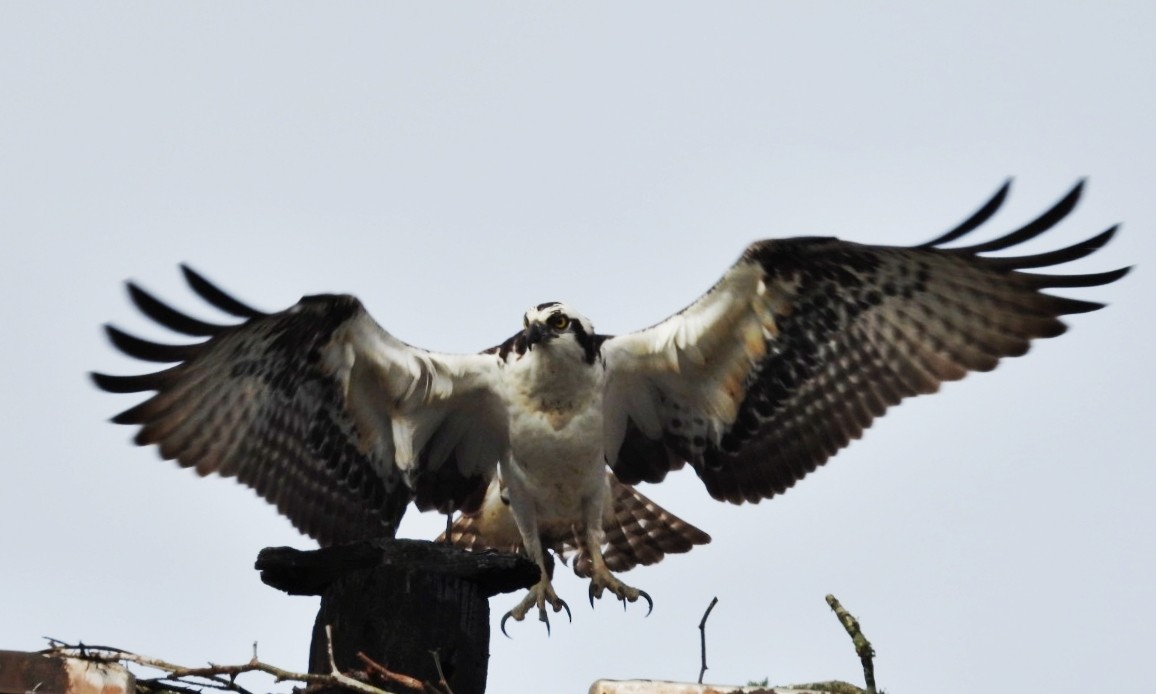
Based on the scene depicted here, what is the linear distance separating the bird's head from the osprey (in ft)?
0.04

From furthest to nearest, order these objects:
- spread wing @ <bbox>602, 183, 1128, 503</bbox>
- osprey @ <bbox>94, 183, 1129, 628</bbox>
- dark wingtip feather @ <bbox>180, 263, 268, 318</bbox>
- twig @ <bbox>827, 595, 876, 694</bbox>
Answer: spread wing @ <bbox>602, 183, 1128, 503</bbox>, osprey @ <bbox>94, 183, 1129, 628</bbox>, dark wingtip feather @ <bbox>180, 263, 268, 318</bbox>, twig @ <bbox>827, 595, 876, 694</bbox>

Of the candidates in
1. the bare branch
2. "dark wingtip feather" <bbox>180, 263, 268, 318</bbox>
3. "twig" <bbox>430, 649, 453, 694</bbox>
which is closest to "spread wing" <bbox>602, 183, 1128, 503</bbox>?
"dark wingtip feather" <bbox>180, 263, 268, 318</bbox>

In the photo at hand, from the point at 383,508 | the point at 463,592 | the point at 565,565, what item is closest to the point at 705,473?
the point at 565,565

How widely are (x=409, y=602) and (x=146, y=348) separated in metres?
2.40

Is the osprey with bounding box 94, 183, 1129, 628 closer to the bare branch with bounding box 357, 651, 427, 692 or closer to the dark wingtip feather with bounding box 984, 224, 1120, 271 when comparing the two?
the dark wingtip feather with bounding box 984, 224, 1120, 271

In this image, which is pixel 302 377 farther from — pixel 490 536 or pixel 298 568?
pixel 298 568

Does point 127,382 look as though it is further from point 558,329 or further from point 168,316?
point 558,329

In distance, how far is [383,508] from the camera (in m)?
8.34

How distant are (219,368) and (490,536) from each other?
180 cm

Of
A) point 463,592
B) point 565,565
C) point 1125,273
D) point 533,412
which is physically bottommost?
point 463,592

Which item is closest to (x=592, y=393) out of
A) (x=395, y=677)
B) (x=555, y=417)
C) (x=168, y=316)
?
(x=555, y=417)

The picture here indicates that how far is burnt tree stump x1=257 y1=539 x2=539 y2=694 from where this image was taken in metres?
5.51

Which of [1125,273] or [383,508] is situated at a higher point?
[1125,273]

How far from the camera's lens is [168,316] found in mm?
7121
